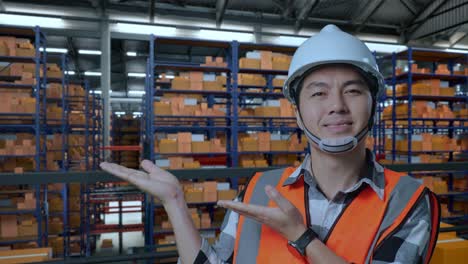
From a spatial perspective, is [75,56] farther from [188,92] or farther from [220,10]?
[188,92]

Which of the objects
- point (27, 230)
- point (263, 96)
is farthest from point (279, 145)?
point (27, 230)

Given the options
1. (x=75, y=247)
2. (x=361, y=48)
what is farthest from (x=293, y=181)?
(x=75, y=247)

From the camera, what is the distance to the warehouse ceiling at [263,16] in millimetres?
12430

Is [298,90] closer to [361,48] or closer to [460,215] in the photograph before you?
[361,48]

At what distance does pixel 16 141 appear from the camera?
6.84 metres

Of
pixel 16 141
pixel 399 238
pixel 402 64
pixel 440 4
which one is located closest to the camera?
pixel 399 238

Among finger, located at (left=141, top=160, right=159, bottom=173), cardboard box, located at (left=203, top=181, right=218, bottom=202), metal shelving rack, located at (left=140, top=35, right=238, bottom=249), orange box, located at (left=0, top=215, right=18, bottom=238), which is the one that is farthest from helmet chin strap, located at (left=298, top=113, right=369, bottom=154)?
orange box, located at (left=0, top=215, right=18, bottom=238)

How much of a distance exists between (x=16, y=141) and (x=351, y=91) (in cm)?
760

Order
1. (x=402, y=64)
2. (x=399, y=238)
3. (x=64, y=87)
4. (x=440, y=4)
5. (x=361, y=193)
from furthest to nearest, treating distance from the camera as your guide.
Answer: (x=402, y=64)
(x=440, y=4)
(x=64, y=87)
(x=361, y=193)
(x=399, y=238)

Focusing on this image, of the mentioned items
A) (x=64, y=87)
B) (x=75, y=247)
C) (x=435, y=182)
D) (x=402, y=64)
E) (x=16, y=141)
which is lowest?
(x=75, y=247)

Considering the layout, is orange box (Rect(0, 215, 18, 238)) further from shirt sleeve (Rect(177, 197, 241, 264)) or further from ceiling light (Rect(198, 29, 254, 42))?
ceiling light (Rect(198, 29, 254, 42))

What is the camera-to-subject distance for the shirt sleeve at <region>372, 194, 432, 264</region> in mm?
813

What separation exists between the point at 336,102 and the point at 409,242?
1.30 feet

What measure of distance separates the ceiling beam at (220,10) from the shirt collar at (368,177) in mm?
12632
